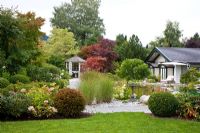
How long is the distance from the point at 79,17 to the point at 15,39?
36123mm

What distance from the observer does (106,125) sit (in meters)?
10.8

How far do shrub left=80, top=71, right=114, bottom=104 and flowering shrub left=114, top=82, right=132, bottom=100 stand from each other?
132cm

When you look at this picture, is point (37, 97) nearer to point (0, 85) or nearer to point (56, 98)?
point (56, 98)

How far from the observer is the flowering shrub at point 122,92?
1841cm

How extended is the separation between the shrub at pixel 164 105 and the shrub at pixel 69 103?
90.5 inches

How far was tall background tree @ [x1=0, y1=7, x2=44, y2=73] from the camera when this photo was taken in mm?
21578

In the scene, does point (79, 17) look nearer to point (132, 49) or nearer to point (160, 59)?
point (132, 49)

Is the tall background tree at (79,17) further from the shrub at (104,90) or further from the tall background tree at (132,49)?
the shrub at (104,90)

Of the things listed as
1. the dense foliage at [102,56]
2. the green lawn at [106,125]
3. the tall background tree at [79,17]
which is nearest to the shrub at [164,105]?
the green lawn at [106,125]

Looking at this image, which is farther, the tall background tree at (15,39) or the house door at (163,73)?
the house door at (163,73)

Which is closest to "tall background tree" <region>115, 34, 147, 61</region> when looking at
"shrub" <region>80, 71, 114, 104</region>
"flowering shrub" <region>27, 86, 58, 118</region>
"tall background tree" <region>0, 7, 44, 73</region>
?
"tall background tree" <region>0, 7, 44, 73</region>

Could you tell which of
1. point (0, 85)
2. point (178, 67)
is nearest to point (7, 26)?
point (0, 85)

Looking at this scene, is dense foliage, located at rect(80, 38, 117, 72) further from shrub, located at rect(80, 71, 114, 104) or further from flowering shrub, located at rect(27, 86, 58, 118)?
flowering shrub, located at rect(27, 86, 58, 118)

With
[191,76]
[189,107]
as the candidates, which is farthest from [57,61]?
[189,107]
